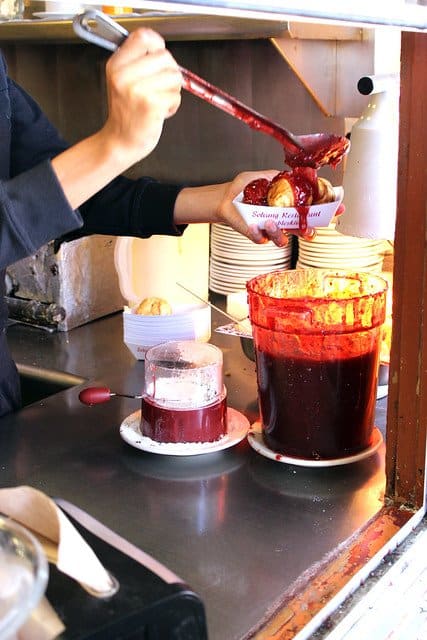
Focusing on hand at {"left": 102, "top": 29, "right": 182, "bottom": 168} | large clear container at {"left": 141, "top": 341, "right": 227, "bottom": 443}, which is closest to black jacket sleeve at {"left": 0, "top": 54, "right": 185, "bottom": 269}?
large clear container at {"left": 141, "top": 341, "right": 227, "bottom": 443}

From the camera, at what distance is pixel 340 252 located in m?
2.09

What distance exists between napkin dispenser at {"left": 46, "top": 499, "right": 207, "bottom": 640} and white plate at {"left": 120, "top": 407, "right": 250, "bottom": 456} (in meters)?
0.54

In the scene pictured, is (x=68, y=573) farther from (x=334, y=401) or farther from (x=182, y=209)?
(x=182, y=209)

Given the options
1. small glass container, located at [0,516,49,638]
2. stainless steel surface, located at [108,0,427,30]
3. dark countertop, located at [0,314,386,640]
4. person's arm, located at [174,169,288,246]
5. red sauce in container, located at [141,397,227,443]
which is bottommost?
dark countertop, located at [0,314,386,640]

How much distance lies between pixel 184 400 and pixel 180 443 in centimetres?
7

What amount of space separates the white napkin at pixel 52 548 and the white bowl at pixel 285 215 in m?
0.69

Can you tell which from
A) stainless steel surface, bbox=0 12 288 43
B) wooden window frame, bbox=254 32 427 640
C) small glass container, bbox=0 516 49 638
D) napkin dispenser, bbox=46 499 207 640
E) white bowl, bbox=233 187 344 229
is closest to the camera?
small glass container, bbox=0 516 49 638

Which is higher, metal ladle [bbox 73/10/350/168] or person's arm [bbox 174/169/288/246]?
metal ladle [bbox 73/10/350/168]

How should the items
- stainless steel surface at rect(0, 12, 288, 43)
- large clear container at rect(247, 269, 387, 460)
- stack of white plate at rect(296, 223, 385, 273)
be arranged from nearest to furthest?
1. large clear container at rect(247, 269, 387, 460)
2. stainless steel surface at rect(0, 12, 288, 43)
3. stack of white plate at rect(296, 223, 385, 273)

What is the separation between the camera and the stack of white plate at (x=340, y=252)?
6.81 ft

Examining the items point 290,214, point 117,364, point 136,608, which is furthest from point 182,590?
point 117,364

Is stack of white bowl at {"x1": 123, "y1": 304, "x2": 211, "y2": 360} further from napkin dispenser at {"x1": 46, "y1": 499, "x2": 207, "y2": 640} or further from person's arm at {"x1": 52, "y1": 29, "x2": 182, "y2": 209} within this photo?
napkin dispenser at {"x1": 46, "y1": 499, "x2": 207, "y2": 640}

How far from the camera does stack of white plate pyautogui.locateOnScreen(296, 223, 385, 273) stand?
207cm

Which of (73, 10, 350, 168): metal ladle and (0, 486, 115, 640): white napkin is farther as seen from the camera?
(73, 10, 350, 168): metal ladle
